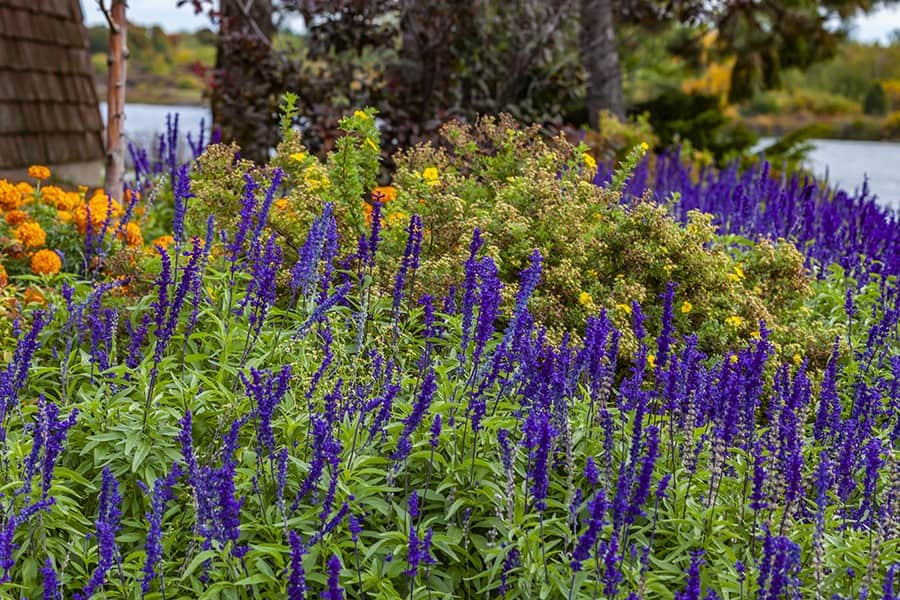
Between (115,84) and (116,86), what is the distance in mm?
16

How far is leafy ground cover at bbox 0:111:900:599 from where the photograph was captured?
2.73 m

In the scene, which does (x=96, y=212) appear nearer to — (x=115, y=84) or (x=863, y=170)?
(x=115, y=84)

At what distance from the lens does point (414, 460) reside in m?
3.22

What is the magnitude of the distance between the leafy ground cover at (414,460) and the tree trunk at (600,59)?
367 inches

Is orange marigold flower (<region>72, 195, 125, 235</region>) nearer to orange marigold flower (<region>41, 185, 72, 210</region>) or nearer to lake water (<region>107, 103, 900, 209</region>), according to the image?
orange marigold flower (<region>41, 185, 72, 210</region>)

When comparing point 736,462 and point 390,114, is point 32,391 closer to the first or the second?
point 736,462

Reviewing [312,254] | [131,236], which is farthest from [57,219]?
[312,254]

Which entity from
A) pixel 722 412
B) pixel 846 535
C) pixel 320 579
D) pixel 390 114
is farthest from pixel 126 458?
pixel 390 114

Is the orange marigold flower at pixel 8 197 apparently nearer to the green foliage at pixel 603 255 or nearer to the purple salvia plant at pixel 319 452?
the green foliage at pixel 603 255

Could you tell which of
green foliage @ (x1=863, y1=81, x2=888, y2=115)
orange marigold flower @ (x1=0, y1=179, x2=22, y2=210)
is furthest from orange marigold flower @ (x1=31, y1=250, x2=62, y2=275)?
green foliage @ (x1=863, y1=81, x2=888, y2=115)

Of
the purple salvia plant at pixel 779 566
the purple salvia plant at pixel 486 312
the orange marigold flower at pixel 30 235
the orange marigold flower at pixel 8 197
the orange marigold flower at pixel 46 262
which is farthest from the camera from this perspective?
the orange marigold flower at pixel 8 197

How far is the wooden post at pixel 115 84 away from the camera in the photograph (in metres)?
6.89

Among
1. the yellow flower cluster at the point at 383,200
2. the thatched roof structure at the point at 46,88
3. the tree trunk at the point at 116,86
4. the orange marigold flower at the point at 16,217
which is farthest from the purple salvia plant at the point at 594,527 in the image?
the thatched roof structure at the point at 46,88

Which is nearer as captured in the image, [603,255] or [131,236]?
[603,255]
